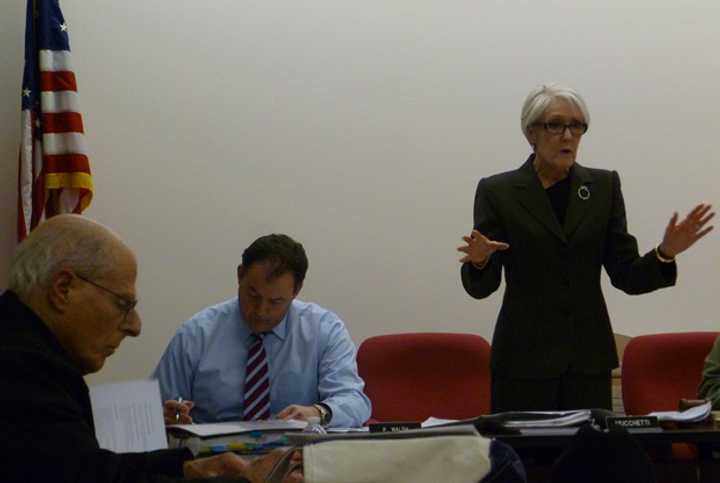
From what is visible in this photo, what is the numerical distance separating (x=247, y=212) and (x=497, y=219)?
6.28 ft

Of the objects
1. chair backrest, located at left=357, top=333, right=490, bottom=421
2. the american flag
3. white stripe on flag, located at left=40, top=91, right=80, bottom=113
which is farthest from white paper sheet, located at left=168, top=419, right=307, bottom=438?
white stripe on flag, located at left=40, top=91, right=80, bottom=113

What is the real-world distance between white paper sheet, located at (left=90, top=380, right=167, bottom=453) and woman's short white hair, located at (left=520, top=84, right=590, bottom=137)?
1.67m

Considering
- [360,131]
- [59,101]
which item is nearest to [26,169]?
[59,101]

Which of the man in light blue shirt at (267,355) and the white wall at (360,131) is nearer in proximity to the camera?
the man in light blue shirt at (267,355)

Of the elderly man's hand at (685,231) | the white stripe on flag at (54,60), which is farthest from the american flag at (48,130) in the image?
the elderly man's hand at (685,231)

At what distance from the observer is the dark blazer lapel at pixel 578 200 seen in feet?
12.4

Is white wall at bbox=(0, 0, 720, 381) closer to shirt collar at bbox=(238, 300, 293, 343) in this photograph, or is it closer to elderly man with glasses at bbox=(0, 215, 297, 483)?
shirt collar at bbox=(238, 300, 293, 343)

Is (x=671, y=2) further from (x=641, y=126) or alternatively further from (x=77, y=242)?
(x=77, y=242)

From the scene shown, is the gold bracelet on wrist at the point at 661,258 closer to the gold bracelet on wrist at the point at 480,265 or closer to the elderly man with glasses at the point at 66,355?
the gold bracelet on wrist at the point at 480,265

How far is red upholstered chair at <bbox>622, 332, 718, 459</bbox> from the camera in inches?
182

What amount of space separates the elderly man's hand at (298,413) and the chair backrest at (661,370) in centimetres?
176

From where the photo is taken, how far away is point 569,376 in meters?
3.68

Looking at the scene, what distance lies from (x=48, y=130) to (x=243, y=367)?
6.29 ft

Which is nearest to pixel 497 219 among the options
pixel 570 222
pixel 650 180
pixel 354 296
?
pixel 570 222
